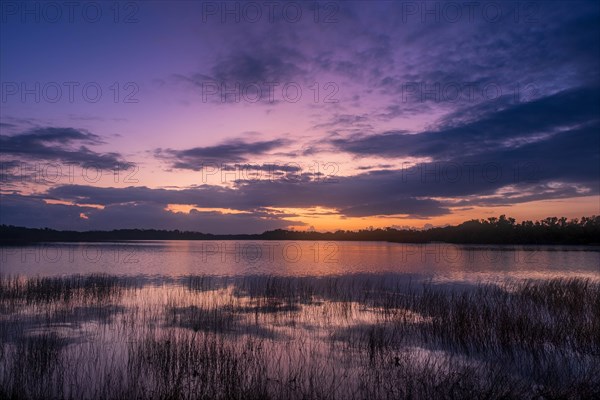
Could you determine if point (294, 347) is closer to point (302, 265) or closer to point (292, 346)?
point (292, 346)

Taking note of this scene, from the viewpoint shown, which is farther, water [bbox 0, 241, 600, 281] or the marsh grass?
water [bbox 0, 241, 600, 281]

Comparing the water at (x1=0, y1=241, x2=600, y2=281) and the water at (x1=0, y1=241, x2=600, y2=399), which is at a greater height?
the water at (x1=0, y1=241, x2=600, y2=399)

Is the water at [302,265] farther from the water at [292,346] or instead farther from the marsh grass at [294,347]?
the marsh grass at [294,347]

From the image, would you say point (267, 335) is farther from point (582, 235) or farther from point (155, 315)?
point (582, 235)

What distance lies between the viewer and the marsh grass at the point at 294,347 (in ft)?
27.1

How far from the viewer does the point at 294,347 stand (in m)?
11.8

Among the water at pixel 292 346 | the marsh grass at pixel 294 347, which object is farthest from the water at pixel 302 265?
the marsh grass at pixel 294 347

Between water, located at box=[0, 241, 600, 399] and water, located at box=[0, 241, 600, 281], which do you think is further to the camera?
water, located at box=[0, 241, 600, 281]

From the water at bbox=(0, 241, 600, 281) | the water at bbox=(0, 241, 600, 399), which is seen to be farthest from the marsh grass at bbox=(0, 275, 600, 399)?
the water at bbox=(0, 241, 600, 281)

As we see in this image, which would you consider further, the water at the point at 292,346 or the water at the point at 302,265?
the water at the point at 302,265

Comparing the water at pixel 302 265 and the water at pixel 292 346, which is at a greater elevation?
the water at pixel 292 346

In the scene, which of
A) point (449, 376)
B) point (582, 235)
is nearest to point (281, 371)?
point (449, 376)

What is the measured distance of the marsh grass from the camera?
825cm

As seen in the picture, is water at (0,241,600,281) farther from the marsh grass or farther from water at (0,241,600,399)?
the marsh grass
